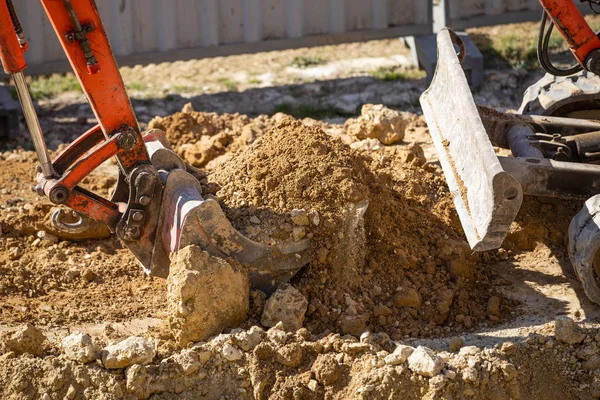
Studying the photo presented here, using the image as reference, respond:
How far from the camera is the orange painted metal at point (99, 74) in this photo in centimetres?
445

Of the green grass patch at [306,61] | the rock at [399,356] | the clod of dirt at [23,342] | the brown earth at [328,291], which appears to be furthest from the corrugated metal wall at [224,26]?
the rock at [399,356]

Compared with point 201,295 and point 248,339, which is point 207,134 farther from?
point 248,339

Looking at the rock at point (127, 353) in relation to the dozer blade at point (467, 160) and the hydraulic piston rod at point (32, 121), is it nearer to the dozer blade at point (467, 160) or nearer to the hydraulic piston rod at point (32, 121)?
the hydraulic piston rod at point (32, 121)

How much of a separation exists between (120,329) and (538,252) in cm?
250

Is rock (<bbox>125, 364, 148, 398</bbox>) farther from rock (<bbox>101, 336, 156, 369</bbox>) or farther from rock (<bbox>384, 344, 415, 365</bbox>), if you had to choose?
rock (<bbox>384, 344, 415, 365</bbox>)

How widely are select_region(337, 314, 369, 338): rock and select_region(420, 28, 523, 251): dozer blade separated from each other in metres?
0.67

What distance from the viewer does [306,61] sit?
10555mm

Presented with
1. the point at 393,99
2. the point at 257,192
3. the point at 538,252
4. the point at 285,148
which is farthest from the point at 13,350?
the point at 393,99

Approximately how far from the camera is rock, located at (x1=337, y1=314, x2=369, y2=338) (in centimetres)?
466

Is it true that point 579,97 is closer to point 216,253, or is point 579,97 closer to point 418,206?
point 418,206

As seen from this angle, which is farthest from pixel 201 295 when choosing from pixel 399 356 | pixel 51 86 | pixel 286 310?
pixel 51 86

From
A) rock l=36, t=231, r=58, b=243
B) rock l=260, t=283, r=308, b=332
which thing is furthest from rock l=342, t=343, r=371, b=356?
rock l=36, t=231, r=58, b=243

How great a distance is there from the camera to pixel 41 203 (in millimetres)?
6059

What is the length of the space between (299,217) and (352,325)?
2.11 feet
